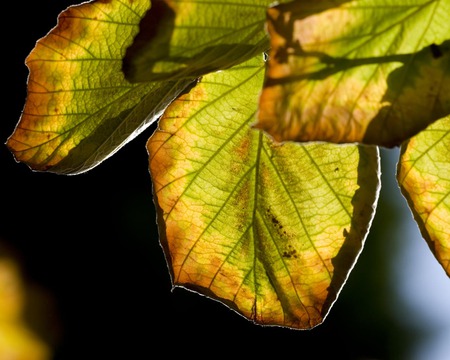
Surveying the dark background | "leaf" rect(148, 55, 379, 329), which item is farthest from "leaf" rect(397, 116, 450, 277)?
the dark background

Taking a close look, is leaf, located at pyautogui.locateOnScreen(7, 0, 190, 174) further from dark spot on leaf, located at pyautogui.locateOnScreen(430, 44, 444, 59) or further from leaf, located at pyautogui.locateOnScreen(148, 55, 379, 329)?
dark spot on leaf, located at pyautogui.locateOnScreen(430, 44, 444, 59)

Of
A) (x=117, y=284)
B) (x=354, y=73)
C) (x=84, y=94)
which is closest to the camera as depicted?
(x=354, y=73)

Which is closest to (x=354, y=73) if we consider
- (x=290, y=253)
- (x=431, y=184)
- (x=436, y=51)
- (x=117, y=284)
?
(x=436, y=51)

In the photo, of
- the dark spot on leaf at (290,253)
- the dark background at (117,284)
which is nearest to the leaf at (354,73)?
the dark spot on leaf at (290,253)

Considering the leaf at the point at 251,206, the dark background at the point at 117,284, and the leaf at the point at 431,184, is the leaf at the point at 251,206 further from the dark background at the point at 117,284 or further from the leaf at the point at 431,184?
the dark background at the point at 117,284

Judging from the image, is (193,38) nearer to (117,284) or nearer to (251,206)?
(251,206)
